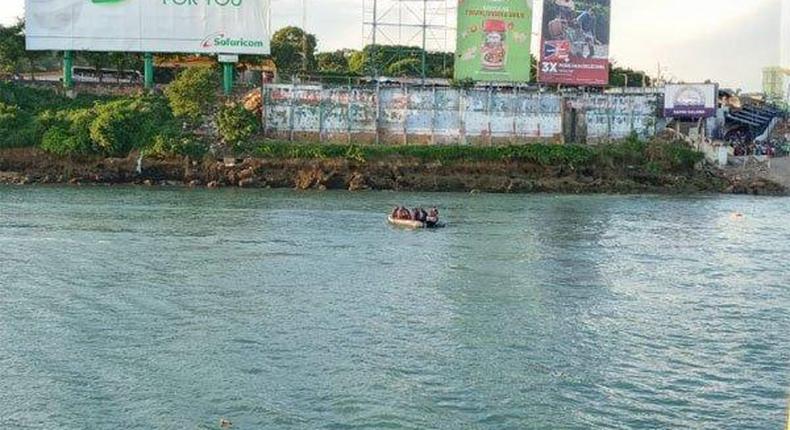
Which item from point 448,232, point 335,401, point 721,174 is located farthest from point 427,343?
point 721,174

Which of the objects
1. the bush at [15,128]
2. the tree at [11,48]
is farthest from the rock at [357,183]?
the tree at [11,48]

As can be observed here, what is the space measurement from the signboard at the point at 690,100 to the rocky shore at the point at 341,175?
844 cm

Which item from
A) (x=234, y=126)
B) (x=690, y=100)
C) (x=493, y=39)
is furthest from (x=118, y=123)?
(x=690, y=100)

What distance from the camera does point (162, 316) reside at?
2712 centimetres

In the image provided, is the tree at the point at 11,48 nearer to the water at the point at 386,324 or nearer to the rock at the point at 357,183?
the rock at the point at 357,183

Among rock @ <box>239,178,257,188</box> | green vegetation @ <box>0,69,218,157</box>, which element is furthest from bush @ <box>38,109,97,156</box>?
rock @ <box>239,178,257,188</box>

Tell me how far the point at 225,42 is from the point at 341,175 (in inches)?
605

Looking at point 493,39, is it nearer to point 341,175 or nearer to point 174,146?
point 341,175

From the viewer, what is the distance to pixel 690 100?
242 ft

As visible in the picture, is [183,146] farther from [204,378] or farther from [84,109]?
[204,378]

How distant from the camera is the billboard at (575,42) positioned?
68.6m

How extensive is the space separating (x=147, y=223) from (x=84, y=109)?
28.5 metres

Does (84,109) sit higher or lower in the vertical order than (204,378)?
higher

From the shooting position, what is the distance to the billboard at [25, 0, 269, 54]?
7144 cm
